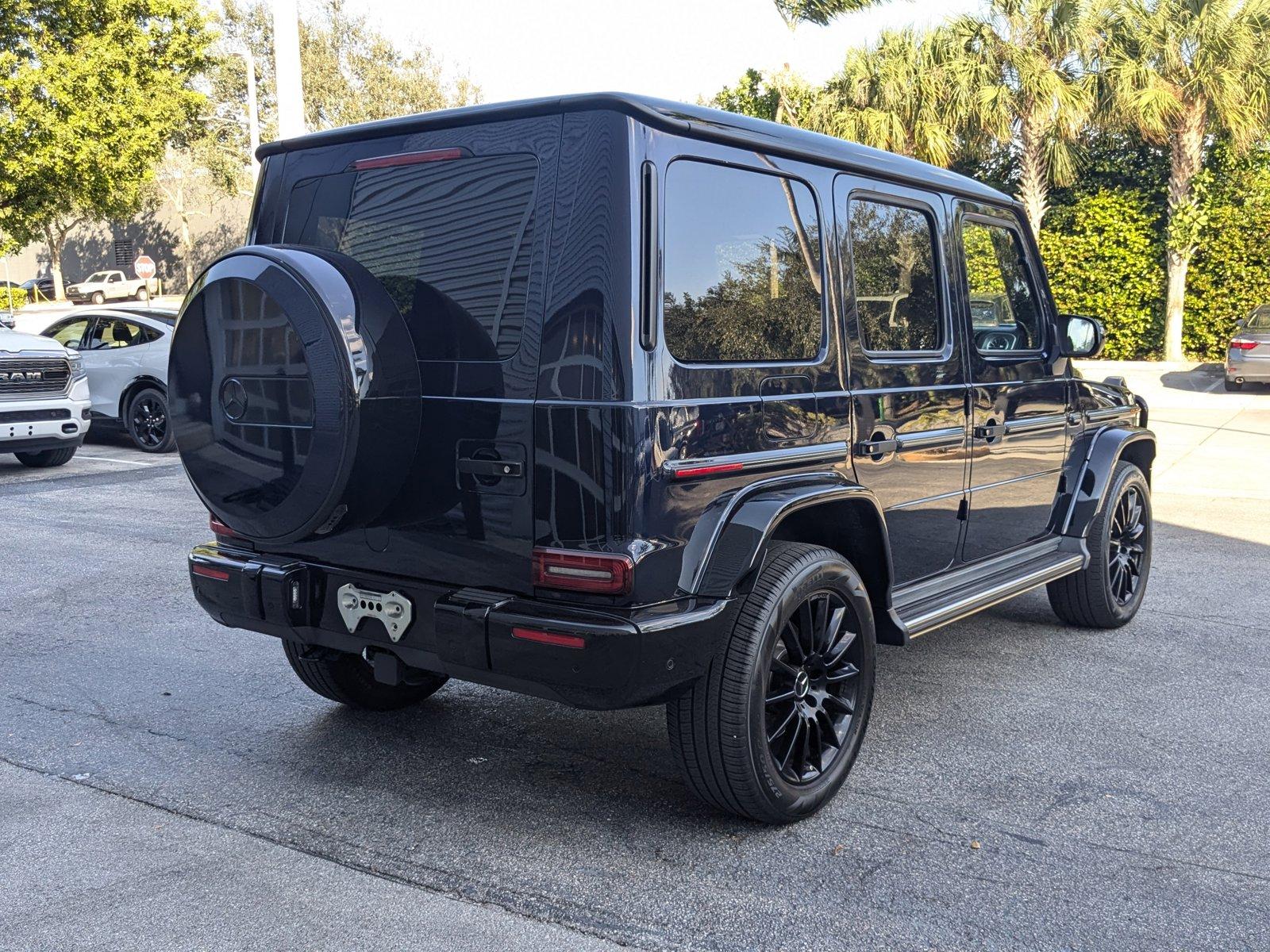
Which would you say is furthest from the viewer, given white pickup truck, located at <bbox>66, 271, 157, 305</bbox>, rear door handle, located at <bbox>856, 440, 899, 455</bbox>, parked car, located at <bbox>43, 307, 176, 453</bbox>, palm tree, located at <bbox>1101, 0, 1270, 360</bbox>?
white pickup truck, located at <bbox>66, 271, 157, 305</bbox>

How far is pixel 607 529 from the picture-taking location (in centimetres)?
307

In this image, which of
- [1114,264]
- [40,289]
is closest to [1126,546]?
[1114,264]

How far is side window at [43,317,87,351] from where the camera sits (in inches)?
511

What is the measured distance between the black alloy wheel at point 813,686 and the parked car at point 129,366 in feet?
33.2

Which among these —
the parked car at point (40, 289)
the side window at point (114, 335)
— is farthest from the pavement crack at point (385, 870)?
the parked car at point (40, 289)

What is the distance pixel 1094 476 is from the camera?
538cm

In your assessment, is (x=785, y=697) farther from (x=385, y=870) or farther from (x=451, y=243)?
(x=451, y=243)

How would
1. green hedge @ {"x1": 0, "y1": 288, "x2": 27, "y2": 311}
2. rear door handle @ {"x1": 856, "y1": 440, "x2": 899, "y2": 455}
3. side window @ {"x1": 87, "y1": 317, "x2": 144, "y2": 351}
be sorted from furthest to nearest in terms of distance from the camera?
green hedge @ {"x1": 0, "y1": 288, "x2": 27, "y2": 311}, side window @ {"x1": 87, "y1": 317, "x2": 144, "y2": 351}, rear door handle @ {"x1": 856, "y1": 440, "x2": 899, "y2": 455}

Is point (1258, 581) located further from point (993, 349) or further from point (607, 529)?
point (607, 529)

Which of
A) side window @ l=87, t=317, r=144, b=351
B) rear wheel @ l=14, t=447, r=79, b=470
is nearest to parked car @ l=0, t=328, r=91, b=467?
rear wheel @ l=14, t=447, r=79, b=470

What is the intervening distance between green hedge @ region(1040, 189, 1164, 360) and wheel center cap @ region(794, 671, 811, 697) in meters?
19.6

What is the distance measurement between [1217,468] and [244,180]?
38.4 meters

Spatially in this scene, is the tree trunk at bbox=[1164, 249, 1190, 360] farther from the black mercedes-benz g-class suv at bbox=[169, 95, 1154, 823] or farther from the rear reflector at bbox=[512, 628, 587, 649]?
the rear reflector at bbox=[512, 628, 587, 649]

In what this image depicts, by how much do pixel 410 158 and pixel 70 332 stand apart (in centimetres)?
1112
